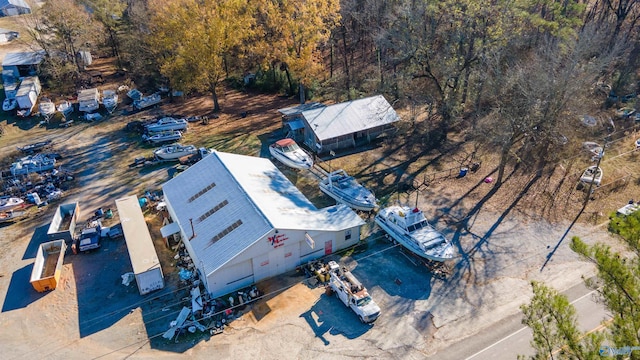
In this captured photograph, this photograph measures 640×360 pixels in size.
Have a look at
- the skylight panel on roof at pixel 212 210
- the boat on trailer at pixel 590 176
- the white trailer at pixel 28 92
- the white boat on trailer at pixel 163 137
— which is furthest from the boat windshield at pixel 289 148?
the white trailer at pixel 28 92

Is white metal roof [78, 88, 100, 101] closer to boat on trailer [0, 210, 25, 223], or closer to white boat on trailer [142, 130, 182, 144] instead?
white boat on trailer [142, 130, 182, 144]

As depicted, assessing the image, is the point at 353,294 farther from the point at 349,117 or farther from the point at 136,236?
the point at 349,117

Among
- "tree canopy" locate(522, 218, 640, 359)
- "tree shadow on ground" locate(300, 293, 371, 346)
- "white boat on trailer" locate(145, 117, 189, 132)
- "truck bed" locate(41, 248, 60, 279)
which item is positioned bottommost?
"tree shadow on ground" locate(300, 293, 371, 346)

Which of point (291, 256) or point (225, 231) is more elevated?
point (225, 231)

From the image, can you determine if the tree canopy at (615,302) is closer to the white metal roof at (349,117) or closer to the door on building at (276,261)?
the door on building at (276,261)

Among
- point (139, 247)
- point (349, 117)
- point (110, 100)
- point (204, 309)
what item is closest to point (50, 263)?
point (139, 247)

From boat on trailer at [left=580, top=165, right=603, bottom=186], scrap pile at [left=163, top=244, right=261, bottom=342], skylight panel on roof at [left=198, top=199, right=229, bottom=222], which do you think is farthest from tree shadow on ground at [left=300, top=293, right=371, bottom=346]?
boat on trailer at [left=580, top=165, right=603, bottom=186]
